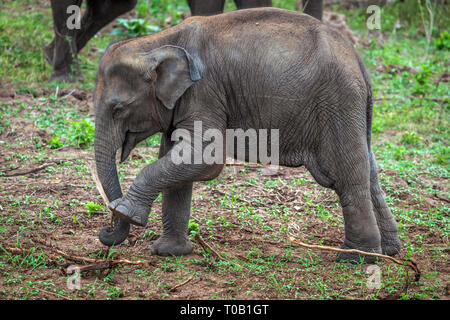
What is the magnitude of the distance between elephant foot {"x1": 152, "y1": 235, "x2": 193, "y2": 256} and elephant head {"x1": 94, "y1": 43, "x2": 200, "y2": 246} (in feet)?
1.39

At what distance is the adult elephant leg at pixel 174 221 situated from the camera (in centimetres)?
468

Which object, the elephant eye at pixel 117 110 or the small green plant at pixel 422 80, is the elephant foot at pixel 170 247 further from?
the small green plant at pixel 422 80

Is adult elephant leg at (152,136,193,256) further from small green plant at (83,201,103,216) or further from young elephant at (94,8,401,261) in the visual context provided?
small green plant at (83,201,103,216)

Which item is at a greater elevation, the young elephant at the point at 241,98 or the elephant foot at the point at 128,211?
the young elephant at the point at 241,98

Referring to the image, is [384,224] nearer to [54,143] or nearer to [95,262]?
[95,262]

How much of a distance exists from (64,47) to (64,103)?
0.95m

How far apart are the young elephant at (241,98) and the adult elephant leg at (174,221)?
420 mm

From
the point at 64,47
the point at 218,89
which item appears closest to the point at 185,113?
the point at 218,89

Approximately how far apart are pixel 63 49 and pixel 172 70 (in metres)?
4.53

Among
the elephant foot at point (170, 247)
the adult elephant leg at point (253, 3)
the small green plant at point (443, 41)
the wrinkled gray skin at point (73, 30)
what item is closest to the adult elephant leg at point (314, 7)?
the adult elephant leg at point (253, 3)

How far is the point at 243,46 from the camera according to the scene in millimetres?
4379

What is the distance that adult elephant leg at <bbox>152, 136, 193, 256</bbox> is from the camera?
4684 millimetres
